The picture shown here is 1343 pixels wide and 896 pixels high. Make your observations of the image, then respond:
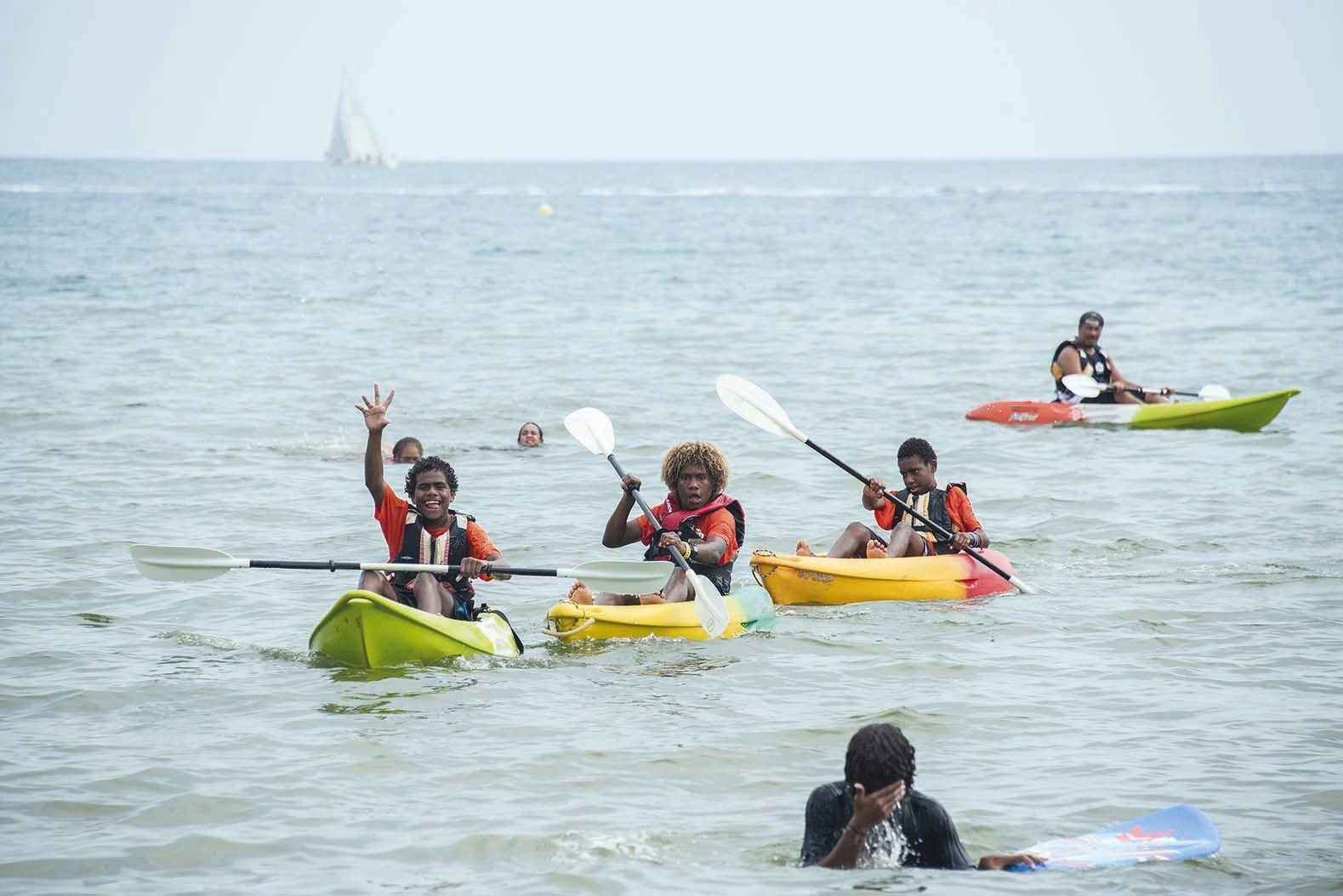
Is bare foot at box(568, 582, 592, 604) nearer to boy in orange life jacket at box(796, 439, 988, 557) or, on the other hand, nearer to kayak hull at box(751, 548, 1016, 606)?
kayak hull at box(751, 548, 1016, 606)

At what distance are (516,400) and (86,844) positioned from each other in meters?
11.6

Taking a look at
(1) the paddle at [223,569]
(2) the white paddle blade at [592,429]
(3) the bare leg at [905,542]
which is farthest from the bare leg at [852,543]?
(1) the paddle at [223,569]

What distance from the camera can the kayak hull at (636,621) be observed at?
294 inches

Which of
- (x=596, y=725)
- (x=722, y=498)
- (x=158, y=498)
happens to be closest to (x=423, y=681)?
(x=596, y=725)

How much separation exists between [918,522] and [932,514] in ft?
0.36

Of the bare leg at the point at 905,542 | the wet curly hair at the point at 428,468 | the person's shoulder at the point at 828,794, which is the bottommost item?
the person's shoulder at the point at 828,794

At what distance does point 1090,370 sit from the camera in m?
14.6

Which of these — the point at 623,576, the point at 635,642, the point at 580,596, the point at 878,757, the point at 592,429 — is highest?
the point at 592,429

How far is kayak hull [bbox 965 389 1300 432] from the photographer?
14219 mm

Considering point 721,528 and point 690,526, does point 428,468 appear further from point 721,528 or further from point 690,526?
point 721,528

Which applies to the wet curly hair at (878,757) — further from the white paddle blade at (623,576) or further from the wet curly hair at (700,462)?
the wet curly hair at (700,462)

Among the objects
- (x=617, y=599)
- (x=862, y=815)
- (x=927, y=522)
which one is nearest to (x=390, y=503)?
(x=617, y=599)

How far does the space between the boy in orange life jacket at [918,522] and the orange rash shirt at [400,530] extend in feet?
7.29

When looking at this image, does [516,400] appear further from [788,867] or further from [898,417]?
[788,867]
